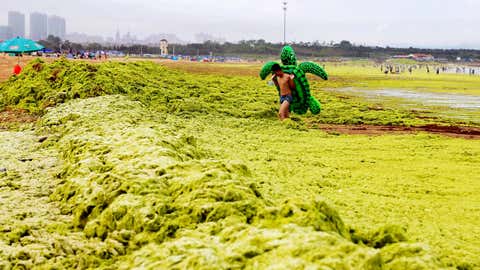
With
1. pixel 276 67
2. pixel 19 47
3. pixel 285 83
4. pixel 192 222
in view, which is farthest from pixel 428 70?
pixel 192 222

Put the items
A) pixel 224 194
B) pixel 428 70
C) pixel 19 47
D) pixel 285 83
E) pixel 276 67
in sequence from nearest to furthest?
pixel 224 194, pixel 276 67, pixel 285 83, pixel 19 47, pixel 428 70

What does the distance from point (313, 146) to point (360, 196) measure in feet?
9.33

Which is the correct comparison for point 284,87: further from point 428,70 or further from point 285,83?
point 428,70

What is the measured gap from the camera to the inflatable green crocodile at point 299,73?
1046 centimetres

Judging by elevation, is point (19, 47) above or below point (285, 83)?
above

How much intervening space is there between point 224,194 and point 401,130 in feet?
25.3

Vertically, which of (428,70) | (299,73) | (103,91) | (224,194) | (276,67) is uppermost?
(428,70)

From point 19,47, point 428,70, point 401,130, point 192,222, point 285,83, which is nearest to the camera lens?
point 192,222

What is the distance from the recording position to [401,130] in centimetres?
990

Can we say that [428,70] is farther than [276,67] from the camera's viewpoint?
Yes

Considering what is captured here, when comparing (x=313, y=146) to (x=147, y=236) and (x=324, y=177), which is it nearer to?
(x=324, y=177)

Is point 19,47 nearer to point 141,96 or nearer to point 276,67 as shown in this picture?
point 141,96

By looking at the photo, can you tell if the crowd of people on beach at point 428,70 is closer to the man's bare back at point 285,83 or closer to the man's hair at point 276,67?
the man's bare back at point 285,83

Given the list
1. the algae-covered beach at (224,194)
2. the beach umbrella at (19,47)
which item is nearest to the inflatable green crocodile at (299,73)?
the algae-covered beach at (224,194)
